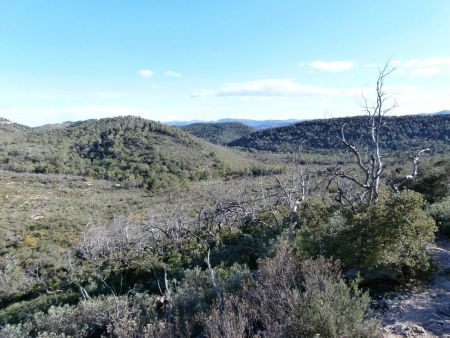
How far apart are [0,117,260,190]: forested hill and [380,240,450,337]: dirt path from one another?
58830mm

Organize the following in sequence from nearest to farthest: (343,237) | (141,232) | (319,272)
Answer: (319,272)
(343,237)
(141,232)

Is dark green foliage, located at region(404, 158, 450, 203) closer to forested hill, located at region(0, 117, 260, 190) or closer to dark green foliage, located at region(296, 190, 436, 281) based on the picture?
dark green foliage, located at region(296, 190, 436, 281)

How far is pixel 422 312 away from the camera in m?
7.03

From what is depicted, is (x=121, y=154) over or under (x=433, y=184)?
under

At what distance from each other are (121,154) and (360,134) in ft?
169

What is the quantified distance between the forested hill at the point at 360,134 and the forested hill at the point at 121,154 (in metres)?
23.5

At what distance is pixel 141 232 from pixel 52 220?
1458 centimetres

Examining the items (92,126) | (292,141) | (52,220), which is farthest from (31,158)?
(292,141)

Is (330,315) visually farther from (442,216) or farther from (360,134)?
(360,134)

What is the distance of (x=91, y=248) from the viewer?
22.6 metres

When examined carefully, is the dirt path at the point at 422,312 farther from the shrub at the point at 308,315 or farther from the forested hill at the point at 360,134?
the forested hill at the point at 360,134

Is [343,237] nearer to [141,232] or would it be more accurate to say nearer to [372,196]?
[372,196]

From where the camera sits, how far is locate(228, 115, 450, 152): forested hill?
69.1 m

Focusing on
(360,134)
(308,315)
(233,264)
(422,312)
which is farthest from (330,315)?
(360,134)
